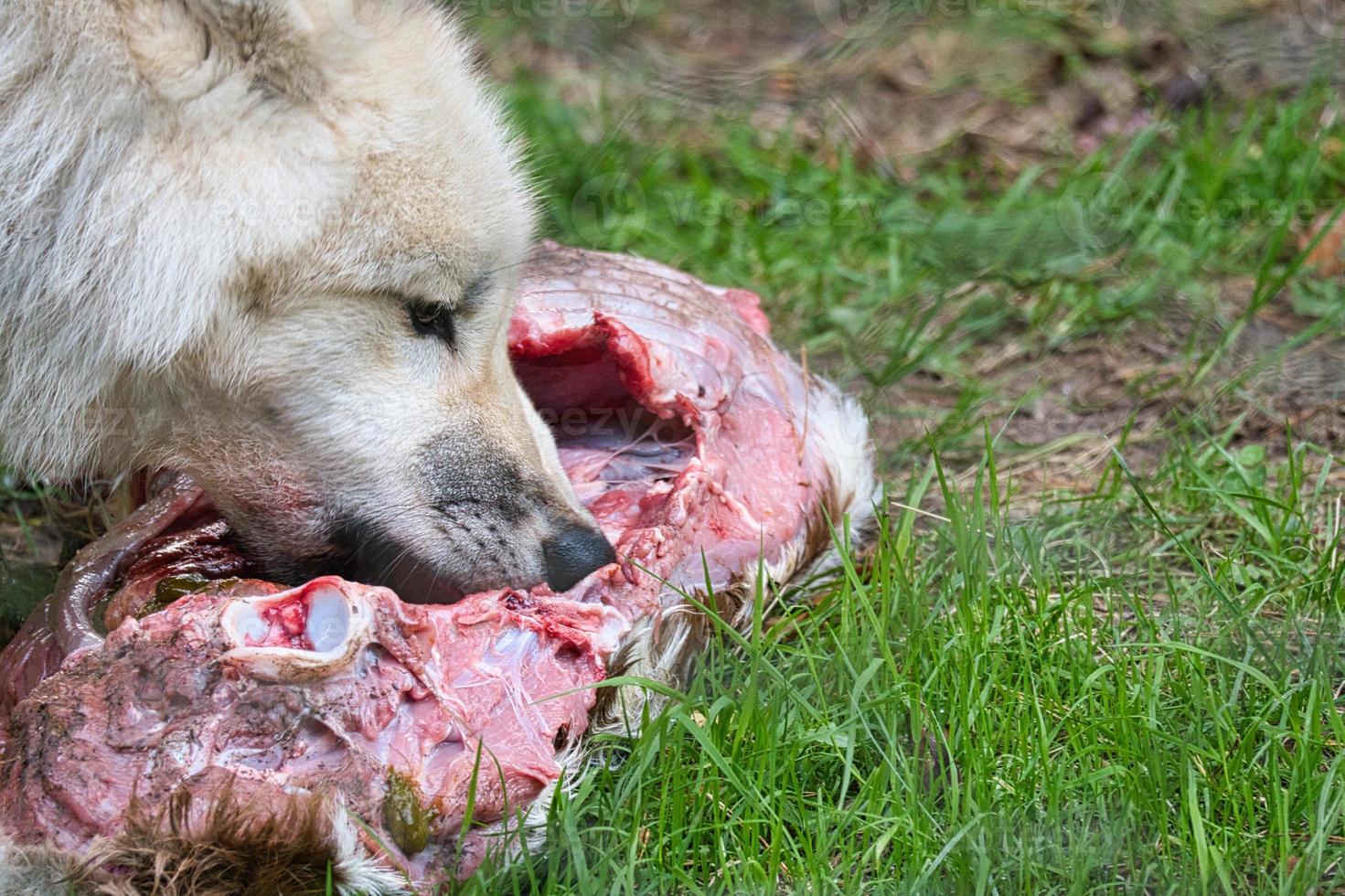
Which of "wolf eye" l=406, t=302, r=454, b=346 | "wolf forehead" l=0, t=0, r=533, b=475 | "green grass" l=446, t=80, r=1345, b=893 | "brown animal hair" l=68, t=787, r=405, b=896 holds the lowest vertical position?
"green grass" l=446, t=80, r=1345, b=893

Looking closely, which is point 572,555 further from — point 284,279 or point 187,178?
point 187,178

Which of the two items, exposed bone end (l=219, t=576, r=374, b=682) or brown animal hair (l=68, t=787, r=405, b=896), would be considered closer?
brown animal hair (l=68, t=787, r=405, b=896)

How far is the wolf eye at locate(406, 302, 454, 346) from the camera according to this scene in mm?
2400

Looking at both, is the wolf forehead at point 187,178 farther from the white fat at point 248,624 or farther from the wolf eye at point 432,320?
the white fat at point 248,624

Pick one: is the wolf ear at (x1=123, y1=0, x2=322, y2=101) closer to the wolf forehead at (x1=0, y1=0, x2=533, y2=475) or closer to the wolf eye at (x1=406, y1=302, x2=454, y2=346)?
the wolf forehead at (x1=0, y1=0, x2=533, y2=475)

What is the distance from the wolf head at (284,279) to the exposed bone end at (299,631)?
319 mm

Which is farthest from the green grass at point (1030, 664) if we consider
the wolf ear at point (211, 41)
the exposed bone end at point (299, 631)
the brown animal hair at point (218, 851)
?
the wolf ear at point (211, 41)

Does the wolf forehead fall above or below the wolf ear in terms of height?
below

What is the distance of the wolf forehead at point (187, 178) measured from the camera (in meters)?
2.08

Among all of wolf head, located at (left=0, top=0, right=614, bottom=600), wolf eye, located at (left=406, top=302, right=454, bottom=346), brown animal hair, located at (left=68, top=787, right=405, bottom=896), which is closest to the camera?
brown animal hair, located at (left=68, top=787, right=405, bottom=896)

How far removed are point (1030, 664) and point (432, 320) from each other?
122 centimetres

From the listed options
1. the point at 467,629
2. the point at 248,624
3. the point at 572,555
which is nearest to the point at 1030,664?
the point at 572,555

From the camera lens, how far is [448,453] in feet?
8.04

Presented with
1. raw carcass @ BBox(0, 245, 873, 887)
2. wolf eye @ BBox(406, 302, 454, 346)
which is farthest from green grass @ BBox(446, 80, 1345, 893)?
wolf eye @ BBox(406, 302, 454, 346)
